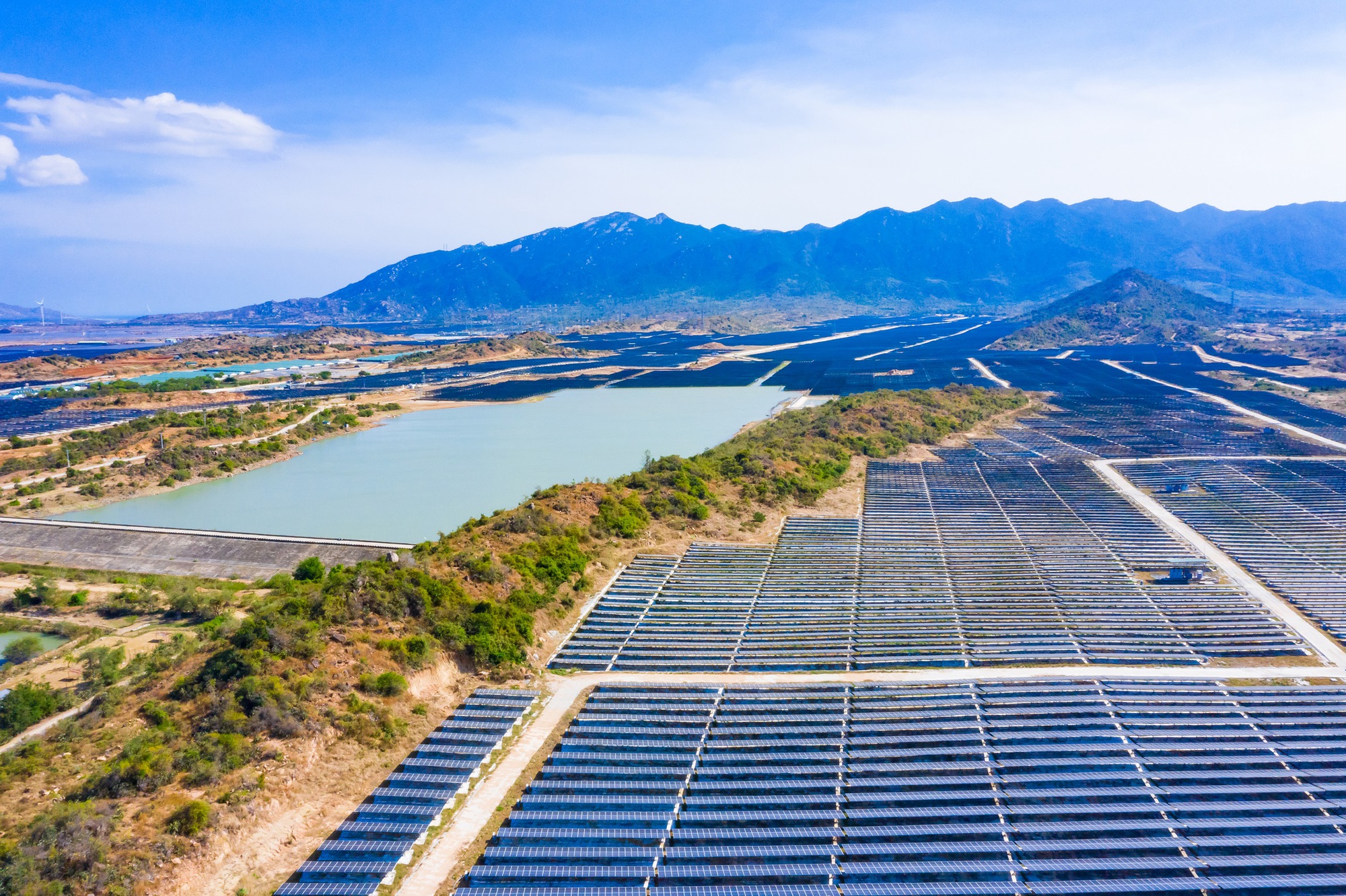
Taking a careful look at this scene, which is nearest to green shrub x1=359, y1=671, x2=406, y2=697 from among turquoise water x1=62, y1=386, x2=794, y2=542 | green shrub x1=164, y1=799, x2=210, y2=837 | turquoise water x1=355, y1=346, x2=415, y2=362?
green shrub x1=164, y1=799, x2=210, y2=837

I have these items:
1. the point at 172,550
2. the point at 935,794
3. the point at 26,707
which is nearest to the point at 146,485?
the point at 172,550

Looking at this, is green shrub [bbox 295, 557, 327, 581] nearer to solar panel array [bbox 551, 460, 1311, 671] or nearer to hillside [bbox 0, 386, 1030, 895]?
hillside [bbox 0, 386, 1030, 895]

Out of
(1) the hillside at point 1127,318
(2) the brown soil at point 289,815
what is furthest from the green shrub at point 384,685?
(1) the hillside at point 1127,318

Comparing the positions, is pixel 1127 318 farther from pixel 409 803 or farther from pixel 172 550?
pixel 409 803

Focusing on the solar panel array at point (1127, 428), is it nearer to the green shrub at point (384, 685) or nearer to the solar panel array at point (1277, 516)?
the solar panel array at point (1277, 516)

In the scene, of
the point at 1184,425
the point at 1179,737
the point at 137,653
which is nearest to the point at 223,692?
the point at 137,653
